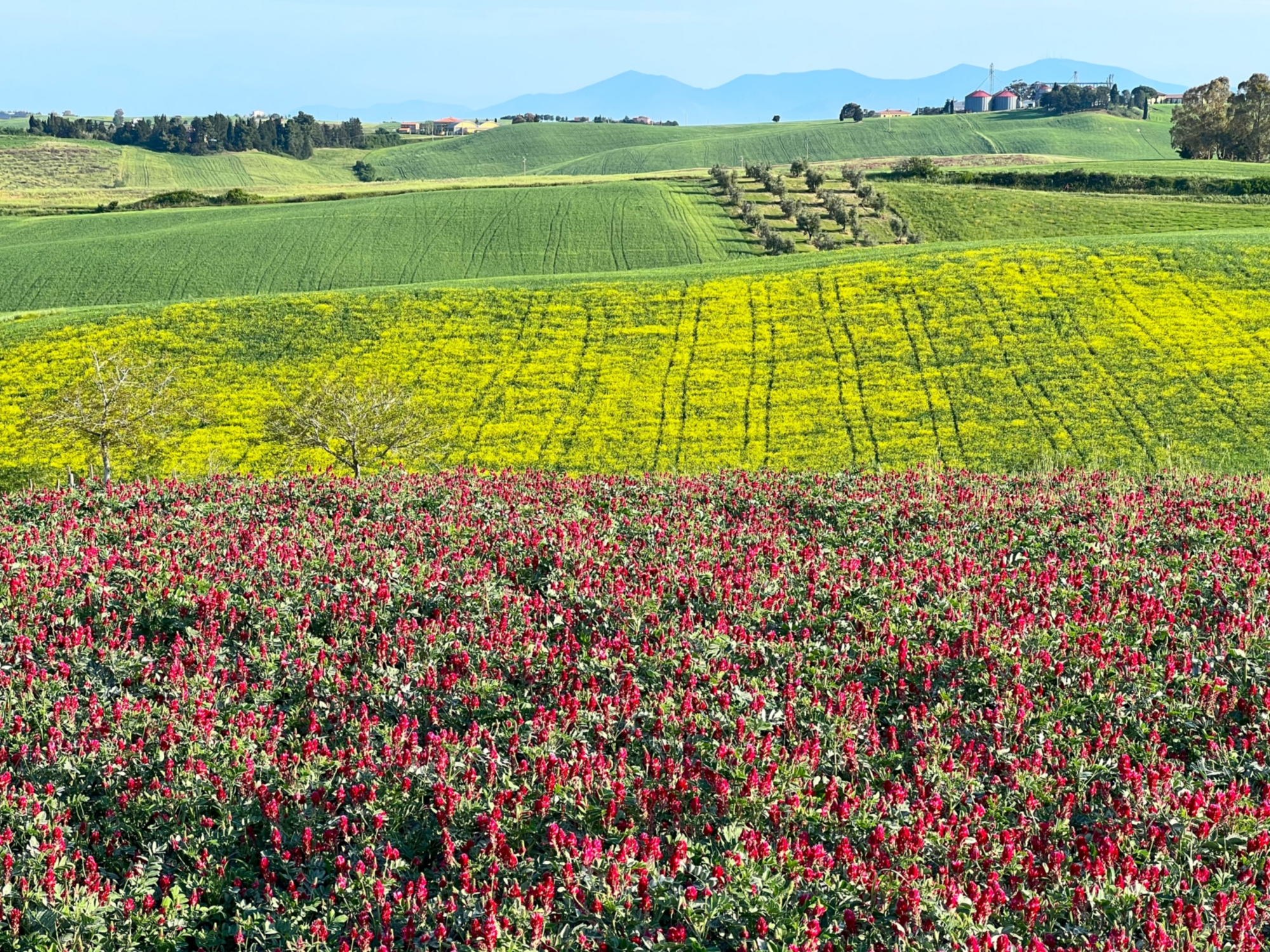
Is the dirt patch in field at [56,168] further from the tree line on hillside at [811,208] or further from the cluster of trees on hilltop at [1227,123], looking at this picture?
the cluster of trees on hilltop at [1227,123]

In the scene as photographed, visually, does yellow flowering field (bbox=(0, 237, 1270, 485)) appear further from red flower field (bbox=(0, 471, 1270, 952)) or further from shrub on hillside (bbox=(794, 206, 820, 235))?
shrub on hillside (bbox=(794, 206, 820, 235))

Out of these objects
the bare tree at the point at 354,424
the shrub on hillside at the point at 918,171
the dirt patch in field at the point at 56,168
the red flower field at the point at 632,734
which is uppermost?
the dirt patch in field at the point at 56,168

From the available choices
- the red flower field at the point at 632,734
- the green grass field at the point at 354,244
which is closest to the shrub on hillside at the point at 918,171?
the green grass field at the point at 354,244

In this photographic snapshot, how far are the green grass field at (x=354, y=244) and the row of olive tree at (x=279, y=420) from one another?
4074cm

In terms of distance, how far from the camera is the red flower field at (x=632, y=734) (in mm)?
6691

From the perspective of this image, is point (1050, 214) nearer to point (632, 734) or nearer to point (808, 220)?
point (808, 220)

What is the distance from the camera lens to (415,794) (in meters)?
8.01

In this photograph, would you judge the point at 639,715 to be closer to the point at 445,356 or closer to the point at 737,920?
the point at 737,920

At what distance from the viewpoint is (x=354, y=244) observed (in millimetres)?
90625

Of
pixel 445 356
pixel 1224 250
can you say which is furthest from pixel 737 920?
pixel 1224 250

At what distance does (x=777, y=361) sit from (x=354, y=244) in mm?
53983

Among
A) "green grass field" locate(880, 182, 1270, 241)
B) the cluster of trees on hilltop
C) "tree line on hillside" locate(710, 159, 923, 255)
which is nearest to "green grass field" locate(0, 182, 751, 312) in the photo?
"tree line on hillside" locate(710, 159, 923, 255)

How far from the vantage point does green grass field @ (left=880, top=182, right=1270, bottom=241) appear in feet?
287

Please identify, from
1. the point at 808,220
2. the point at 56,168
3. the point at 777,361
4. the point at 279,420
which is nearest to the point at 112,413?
the point at 279,420
